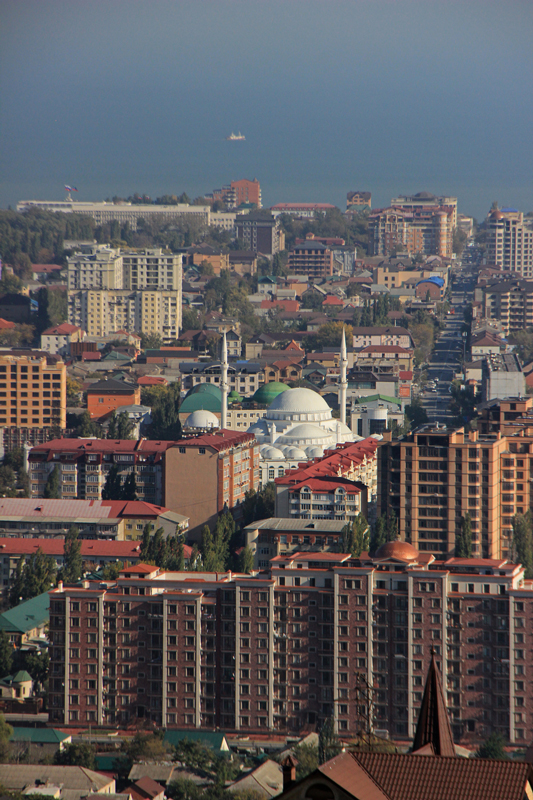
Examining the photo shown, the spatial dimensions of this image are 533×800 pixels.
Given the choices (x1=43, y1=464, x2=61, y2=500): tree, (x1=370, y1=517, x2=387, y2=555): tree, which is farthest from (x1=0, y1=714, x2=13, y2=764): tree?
(x1=43, y1=464, x2=61, y2=500): tree

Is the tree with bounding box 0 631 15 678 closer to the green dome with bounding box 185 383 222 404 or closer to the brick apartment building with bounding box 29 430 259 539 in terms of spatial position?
the brick apartment building with bounding box 29 430 259 539

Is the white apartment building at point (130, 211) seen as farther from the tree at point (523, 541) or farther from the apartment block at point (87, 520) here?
the tree at point (523, 541)

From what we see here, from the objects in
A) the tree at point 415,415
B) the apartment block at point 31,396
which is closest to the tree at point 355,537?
the tree at point 415,415

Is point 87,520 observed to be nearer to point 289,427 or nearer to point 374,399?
point 289,427

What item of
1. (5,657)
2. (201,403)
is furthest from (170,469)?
(201,403)

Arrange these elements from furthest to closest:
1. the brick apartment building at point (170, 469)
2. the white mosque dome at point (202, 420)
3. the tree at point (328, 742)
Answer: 1. the white mosque dome at point (202, 420)
2. the brick apartment building at point (170, 469)
3. the tree at point (328, 742)
